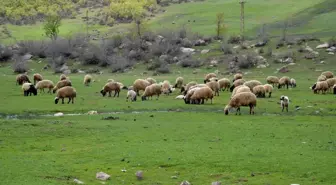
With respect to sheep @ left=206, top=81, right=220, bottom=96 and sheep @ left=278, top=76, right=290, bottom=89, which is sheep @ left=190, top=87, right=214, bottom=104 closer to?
sheep @ left=206, top=81, right=220, bottom=96

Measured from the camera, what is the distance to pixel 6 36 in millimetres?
103688

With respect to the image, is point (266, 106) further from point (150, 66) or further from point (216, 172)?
point (150, 66)

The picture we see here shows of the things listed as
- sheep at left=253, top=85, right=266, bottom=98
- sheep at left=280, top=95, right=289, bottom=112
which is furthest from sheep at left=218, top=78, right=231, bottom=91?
sheep at left=280, top=95, right=289, bottom=112

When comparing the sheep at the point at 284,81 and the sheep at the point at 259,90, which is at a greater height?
the sheep at the point at 284,81

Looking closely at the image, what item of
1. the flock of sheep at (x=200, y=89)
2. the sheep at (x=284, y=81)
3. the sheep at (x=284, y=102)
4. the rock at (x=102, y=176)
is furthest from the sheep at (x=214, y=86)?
the rock at (x=102, y=176)

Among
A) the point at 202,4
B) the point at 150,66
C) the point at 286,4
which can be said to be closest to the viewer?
the point at 150,66

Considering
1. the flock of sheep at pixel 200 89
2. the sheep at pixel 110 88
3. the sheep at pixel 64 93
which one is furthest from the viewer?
the sheep at pixel 110 88

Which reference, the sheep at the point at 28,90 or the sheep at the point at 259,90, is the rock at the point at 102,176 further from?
the sheep at the point at 28,90

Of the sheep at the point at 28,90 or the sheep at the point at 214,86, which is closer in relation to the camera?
the sheep at the point at 214,86

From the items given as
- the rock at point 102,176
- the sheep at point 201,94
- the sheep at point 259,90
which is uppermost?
the sheep at point 259,90

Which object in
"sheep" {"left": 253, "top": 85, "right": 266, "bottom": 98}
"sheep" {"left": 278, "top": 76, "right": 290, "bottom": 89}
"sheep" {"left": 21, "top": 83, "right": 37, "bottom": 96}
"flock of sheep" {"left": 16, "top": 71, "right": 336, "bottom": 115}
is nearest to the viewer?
"flock of sheep" {"left": 16, "top": 71, "right": 336, "bottom": 115}

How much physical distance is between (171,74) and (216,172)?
45813 millimetres

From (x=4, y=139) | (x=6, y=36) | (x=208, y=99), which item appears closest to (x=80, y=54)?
(x=6, y=36)

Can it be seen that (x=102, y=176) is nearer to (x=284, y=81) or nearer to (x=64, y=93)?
(x=64, y=93)
